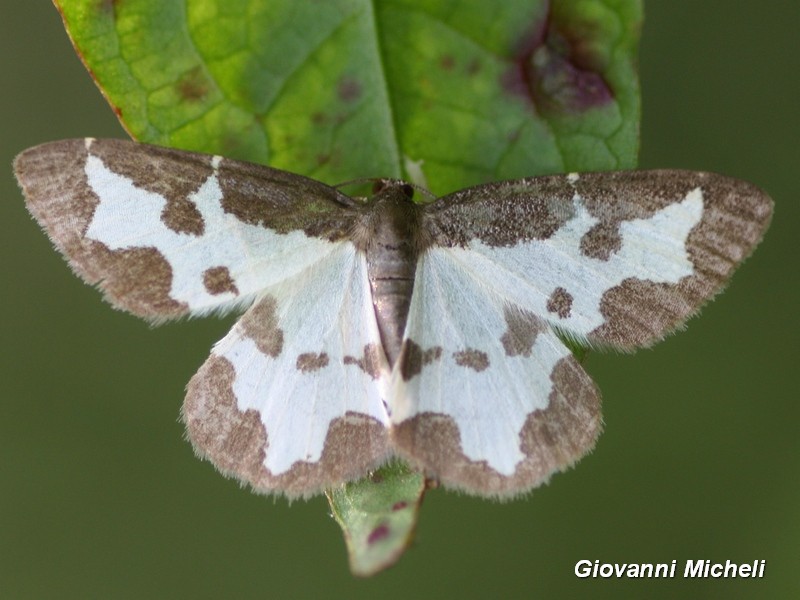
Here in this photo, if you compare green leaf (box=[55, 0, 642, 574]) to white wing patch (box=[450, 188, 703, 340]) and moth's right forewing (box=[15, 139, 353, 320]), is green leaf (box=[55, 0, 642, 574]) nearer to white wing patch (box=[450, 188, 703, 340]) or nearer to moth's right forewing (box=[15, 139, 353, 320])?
moth's right forewing (box=[15, 139, 353, 320])

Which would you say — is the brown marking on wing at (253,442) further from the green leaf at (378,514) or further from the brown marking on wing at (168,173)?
the brown marking on wing at (168,173)

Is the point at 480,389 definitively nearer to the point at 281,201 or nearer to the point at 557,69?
the point at 281,201

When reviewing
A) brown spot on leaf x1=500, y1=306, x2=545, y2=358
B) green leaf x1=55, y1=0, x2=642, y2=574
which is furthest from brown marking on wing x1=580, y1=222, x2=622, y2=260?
brown spot on leaf x1=500, y1=306, x2=545, y2=358

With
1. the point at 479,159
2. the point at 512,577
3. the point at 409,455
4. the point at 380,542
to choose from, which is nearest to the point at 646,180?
the point at 479,159

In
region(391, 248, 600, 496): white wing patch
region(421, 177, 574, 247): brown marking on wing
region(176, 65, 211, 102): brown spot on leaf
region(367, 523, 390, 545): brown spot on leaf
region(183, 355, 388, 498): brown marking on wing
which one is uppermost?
region(176, 65, 211, 102): brown spot on leaf

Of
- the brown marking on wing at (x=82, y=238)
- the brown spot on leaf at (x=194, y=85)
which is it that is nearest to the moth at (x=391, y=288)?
the brown marking on wing at (x=82, y=238)

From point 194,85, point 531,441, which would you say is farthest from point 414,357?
point 194,85
